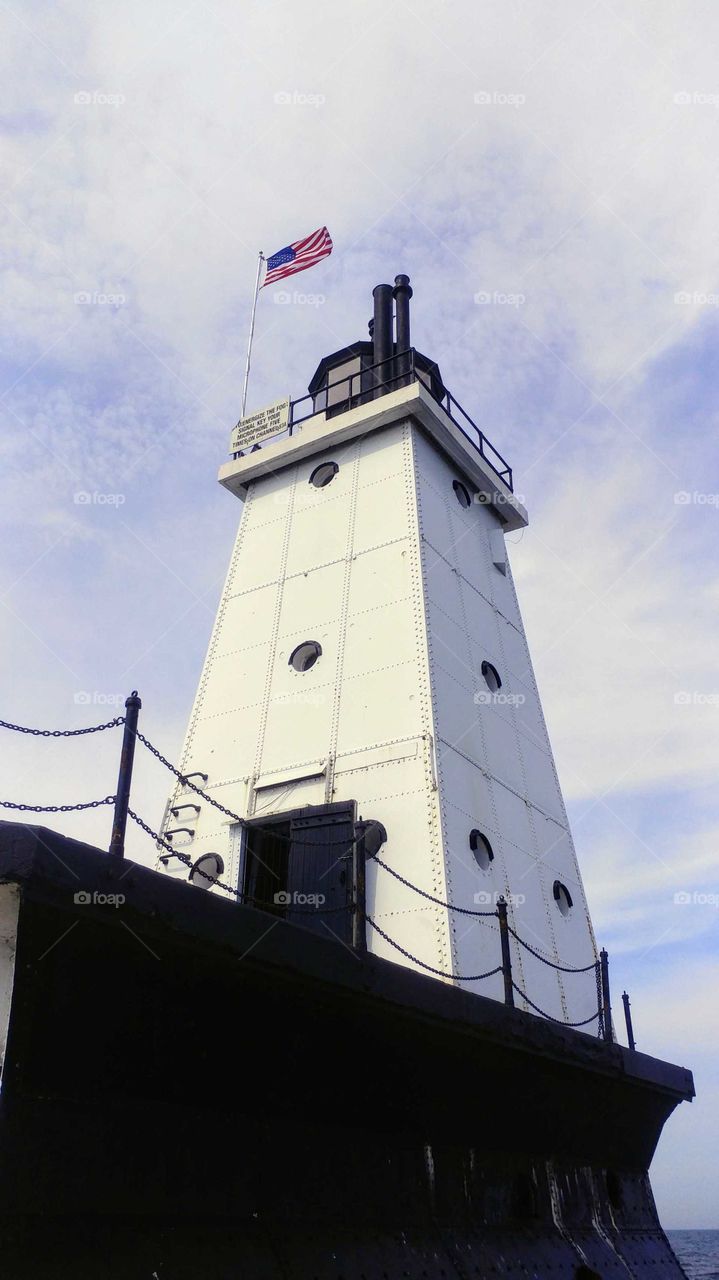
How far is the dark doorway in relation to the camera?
1030 cm

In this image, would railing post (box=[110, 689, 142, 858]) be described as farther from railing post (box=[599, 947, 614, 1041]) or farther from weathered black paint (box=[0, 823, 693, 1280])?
railing post (box=[599, 947, 614, 1041])

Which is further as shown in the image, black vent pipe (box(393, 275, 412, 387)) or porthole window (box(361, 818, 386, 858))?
black vent pipe (box(393, 275, 412, 387))

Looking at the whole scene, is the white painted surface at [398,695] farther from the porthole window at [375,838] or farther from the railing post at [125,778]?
the railing post at [125,778]

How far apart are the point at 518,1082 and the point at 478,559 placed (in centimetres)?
749

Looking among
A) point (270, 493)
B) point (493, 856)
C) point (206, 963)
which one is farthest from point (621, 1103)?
point (270, 493)

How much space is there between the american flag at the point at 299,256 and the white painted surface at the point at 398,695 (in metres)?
3.83

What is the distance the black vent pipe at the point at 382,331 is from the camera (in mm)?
16359

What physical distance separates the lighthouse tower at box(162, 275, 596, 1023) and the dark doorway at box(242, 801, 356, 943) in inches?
1.0

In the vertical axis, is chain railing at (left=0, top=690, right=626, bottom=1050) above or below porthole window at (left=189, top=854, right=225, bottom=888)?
below

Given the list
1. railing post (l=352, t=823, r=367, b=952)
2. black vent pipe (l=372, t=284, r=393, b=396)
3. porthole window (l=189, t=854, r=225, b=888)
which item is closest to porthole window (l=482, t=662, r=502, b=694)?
porthole window (l=189, t=854, r=225, b=888)

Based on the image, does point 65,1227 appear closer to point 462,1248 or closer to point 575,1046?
point 462,1248

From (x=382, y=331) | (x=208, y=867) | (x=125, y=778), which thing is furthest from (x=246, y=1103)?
(x=382, y=331)

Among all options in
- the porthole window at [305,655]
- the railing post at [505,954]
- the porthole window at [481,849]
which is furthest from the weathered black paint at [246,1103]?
the porthole window at [305,655]

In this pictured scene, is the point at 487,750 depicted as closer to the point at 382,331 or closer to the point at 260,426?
the point at 260,426
